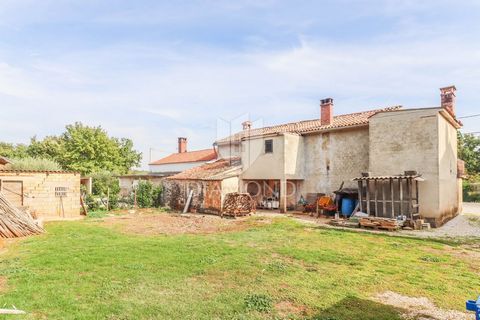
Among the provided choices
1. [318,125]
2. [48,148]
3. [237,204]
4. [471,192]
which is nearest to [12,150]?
[48,148]

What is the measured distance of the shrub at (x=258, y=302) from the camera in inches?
212

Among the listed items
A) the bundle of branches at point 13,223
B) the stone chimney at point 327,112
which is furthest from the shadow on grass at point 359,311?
the stone chimney at point 327,112

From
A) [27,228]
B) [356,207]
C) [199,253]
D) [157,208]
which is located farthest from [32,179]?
[356,207]

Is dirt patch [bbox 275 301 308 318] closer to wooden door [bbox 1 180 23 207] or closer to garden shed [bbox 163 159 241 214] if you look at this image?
garden shed [bbox 163 159 241 214]

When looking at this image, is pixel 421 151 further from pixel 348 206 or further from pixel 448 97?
pixel 448 97

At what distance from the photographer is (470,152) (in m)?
38.9

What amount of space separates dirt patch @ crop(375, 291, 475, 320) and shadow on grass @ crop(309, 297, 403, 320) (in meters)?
0.22

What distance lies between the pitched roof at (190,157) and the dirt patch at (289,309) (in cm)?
2828

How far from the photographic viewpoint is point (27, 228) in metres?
12.5

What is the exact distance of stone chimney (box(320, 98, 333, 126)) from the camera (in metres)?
22.2

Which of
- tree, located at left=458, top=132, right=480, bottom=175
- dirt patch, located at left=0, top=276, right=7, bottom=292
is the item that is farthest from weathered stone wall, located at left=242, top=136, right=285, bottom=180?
tree, located at left=458, top=132, right=480, bottom=175

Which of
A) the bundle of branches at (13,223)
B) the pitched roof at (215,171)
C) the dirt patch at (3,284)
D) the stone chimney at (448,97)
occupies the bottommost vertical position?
the dirt patch at (3,284)

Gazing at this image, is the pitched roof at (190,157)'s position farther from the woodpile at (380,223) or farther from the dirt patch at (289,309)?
the dirt patch at (289,309)

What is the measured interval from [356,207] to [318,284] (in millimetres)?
12132
